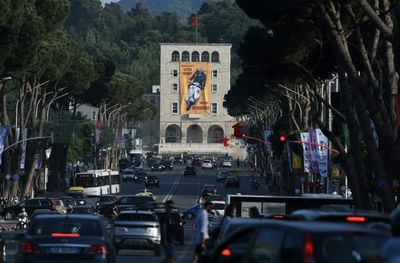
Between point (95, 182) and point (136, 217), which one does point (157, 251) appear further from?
point (95, 182)

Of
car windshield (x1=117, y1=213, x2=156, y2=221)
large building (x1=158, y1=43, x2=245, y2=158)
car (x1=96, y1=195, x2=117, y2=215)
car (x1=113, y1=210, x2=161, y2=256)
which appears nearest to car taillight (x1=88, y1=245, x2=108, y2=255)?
car (x1=113, y1=210, x2=161, y2=256)

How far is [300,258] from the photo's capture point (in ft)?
40.9

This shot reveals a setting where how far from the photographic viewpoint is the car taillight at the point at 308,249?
1240 centimetres

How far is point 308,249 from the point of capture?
12.4 m

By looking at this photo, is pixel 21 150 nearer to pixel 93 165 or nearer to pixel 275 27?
pixel 275 27

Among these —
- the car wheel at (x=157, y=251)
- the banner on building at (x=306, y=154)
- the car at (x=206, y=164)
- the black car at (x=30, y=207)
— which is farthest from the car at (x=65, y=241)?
the car at (x=206, y=164)

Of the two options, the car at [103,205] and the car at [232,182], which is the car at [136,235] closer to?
the car at [103,205]

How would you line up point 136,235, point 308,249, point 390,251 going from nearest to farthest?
point 390,251
point 308,249
point 136,235

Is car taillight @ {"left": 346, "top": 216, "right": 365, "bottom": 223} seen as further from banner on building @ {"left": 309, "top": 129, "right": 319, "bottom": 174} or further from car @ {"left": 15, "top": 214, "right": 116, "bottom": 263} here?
banner on building @ {"left": 309, "top": 129, "right": 319, "bottom": 174}

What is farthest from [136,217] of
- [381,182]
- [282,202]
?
[381,182]

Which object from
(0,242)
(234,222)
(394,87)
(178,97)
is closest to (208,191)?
(394,87)

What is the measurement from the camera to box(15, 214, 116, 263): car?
815 inches

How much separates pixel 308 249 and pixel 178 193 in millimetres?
84357

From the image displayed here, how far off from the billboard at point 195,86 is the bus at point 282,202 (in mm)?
149553
